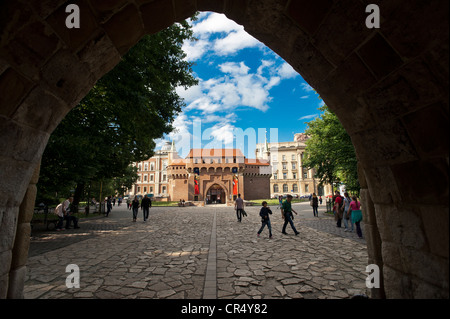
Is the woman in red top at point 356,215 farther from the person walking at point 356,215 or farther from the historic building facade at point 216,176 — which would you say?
the historic building facade at point 216,176

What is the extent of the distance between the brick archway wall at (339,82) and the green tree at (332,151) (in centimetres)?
1104

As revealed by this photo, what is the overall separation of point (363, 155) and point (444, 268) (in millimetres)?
1065

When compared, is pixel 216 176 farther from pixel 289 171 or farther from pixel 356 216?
pixel 356 216

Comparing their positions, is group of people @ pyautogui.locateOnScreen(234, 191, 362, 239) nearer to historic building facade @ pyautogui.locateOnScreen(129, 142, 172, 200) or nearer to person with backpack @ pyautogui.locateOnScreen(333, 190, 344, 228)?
person with backpack @ pyautogui.locateOnScreen(333, 190, 344, 228)

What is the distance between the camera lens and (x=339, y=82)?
216 cm

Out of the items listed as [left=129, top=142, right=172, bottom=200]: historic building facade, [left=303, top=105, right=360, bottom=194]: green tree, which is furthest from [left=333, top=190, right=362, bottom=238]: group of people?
[left=129, top=142, right=172, bottom=200]: historic building facade

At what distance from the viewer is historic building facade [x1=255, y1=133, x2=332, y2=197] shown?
2916 inches

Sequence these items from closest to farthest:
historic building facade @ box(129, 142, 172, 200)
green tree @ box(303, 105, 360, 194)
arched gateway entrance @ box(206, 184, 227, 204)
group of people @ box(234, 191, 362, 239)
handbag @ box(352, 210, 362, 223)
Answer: handbag @ box(352, 210, 362, 223) → group of people @ box(234, 191, 362, 239) → green tree @ box(303, 105, 360, 194) → arched gateway entrance @ box(206, 184, 227, 204) → historic building facade @ box(129, 142, 172, 200)

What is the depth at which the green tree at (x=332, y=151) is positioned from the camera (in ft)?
41.3

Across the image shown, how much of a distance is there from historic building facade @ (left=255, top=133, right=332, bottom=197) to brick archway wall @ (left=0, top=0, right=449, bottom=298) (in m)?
73.5

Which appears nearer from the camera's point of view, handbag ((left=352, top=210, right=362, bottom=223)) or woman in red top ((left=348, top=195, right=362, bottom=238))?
woman in red top ((left=348, top=195, right=362, bottom=238))

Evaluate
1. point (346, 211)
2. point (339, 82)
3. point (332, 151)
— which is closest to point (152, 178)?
point (332, 151)

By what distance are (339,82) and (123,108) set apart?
8.52 m

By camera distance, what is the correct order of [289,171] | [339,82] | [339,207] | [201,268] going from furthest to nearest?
[289,171], [339,207], [201,268], [339,82]
